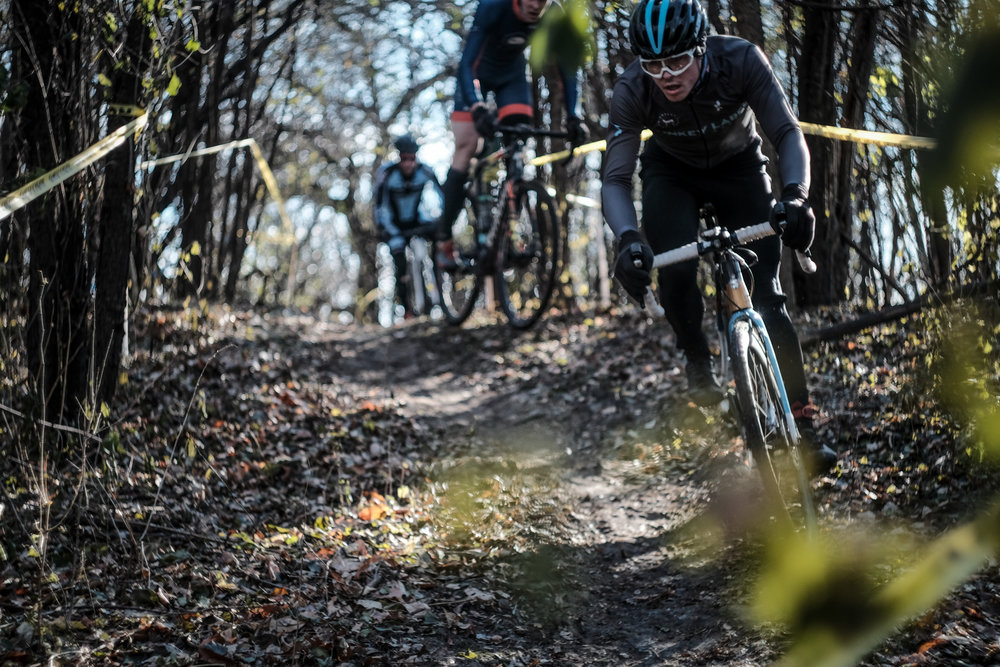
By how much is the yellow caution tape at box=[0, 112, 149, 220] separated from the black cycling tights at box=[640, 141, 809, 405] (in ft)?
8.01

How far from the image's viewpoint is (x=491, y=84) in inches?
291

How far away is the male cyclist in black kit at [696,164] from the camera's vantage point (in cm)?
358

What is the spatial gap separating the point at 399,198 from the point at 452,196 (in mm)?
2898

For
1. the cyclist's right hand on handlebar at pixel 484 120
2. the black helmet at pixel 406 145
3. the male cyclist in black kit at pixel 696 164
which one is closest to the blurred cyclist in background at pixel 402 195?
the black helmet at pixel 406 145

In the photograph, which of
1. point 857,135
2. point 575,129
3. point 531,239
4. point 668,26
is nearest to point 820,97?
point 857,135

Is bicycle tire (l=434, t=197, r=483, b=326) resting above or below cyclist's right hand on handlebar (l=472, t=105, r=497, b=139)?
below

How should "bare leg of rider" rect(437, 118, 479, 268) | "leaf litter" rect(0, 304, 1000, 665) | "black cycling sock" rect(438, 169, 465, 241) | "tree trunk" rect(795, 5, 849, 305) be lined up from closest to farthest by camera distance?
1. "leaf litter" rect(0, 304, 1000, 665)
2. "tree trunk" rect(795, 5, 849, 305)
3. "bare leg of rider" rect(437, 118, 479, 268)
4. "black cycling sock" rect(438, 169, 465, 241)

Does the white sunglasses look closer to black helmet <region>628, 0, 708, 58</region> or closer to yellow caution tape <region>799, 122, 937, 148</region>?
black helmet <region>628, 0, 708, 58</region>

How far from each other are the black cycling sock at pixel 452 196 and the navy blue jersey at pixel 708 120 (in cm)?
366

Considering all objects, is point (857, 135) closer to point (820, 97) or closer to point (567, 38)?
point (820, 97)

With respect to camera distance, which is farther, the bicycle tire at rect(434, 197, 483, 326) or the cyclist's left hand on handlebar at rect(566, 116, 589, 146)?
the bicycle tire at rect(434, 197, 483, 326)

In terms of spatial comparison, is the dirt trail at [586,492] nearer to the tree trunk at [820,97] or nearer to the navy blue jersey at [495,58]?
the tree trunk at [820,97]

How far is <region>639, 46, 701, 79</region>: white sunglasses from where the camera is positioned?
11.9ft

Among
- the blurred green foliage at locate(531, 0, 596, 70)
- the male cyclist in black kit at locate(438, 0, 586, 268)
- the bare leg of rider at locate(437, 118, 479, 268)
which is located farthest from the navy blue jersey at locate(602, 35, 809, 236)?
the bare leg of rider at locate(437, 118, 479, 268)
